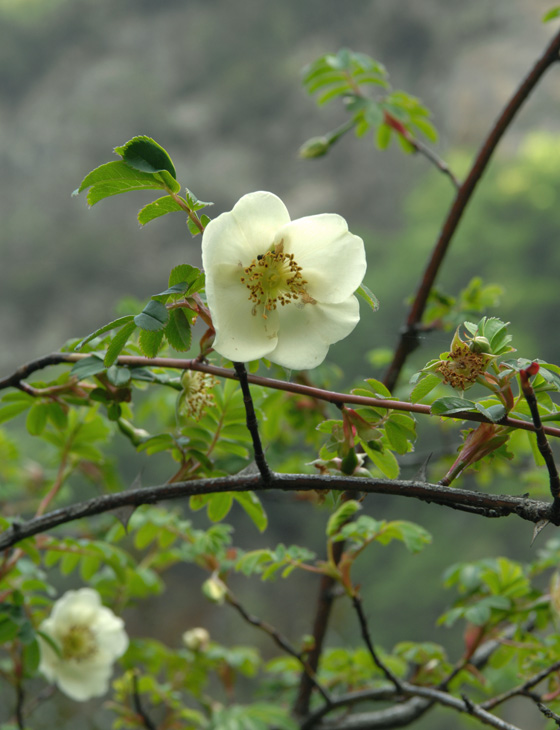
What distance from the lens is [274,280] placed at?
1.19 ft

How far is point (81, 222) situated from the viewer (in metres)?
4.44

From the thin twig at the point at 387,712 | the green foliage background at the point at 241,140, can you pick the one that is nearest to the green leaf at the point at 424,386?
the thin twig at the point at 387,712

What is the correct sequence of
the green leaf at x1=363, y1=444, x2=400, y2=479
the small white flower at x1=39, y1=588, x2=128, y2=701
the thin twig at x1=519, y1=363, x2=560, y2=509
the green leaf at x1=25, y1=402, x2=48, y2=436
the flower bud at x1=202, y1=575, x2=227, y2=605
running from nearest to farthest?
the thin twig at x1=519, y1=363, x2=560, y2=509 → the green leaf at x1=363, y1=444, x2=400, y2=479 → the green leaf at x1=25, y1=402, x2=48, y2=436 → the flower bud at x1=202, y1=575, x2=227, y2=605 → the small white flower at x1=39, y1=588, x2=128, y2=701

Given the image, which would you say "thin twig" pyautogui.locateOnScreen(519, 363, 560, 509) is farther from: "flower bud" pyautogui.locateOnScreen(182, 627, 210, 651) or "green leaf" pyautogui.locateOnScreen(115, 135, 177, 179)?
"flower bud" pyautogui.locateOnScreen(182, 627, 210, 651)

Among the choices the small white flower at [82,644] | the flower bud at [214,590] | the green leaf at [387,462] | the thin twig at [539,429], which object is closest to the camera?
the thin twig at [539,429]

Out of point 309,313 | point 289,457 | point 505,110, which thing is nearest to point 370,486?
point 309,313

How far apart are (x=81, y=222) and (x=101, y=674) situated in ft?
13.3

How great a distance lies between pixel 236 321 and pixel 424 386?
10 centimetres

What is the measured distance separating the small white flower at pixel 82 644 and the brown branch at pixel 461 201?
1.27 ft

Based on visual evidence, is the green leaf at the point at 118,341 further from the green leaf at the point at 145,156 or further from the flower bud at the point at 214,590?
the flower bud at the point at 214,590

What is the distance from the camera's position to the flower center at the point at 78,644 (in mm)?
712

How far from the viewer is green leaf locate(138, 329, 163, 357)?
1.09 ft

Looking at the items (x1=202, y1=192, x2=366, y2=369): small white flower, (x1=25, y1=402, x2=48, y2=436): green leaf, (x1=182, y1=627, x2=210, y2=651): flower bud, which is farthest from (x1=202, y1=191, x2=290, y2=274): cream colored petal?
(x1=182, y1=627, x2=210, y2=651): flower bud

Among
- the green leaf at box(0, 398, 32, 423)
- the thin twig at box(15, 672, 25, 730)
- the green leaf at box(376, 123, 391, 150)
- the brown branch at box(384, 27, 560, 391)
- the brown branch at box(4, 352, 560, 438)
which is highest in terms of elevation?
the green leaf at box(376, 123, 391, 150)
